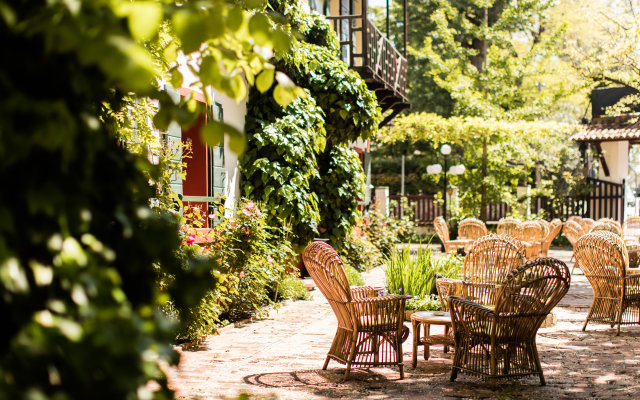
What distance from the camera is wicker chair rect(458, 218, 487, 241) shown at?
12.6 metres

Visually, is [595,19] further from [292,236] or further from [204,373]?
[204,373]

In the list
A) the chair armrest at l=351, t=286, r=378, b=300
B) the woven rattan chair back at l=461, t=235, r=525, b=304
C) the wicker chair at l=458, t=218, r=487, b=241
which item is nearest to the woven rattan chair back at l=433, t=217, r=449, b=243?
the wicker chair at l=458, t=218, r=487, b=241

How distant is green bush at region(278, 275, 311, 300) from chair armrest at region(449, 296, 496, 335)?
3679 mm

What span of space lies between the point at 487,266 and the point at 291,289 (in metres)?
3.07

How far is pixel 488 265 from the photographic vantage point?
6.47 meters

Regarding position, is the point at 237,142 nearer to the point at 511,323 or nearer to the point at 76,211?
the point at 76,211

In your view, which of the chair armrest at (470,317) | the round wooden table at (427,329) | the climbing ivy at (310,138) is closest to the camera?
the chair armrest at (470,317)

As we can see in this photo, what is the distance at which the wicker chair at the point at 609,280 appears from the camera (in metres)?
6.64

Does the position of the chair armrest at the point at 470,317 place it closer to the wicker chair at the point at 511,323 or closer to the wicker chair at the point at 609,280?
the wicker chair at the point at 511,323

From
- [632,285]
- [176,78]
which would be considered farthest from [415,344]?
[176,78]

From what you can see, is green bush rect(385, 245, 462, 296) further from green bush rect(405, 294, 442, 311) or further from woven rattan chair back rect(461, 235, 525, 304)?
woven rattan chair back rect(461, 235, 525, 304)

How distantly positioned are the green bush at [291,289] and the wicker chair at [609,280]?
12.3 ft

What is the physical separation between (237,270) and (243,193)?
2.58 meters

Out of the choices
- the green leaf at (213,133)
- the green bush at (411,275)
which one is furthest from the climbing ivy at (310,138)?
the green leaf at (213,133)
